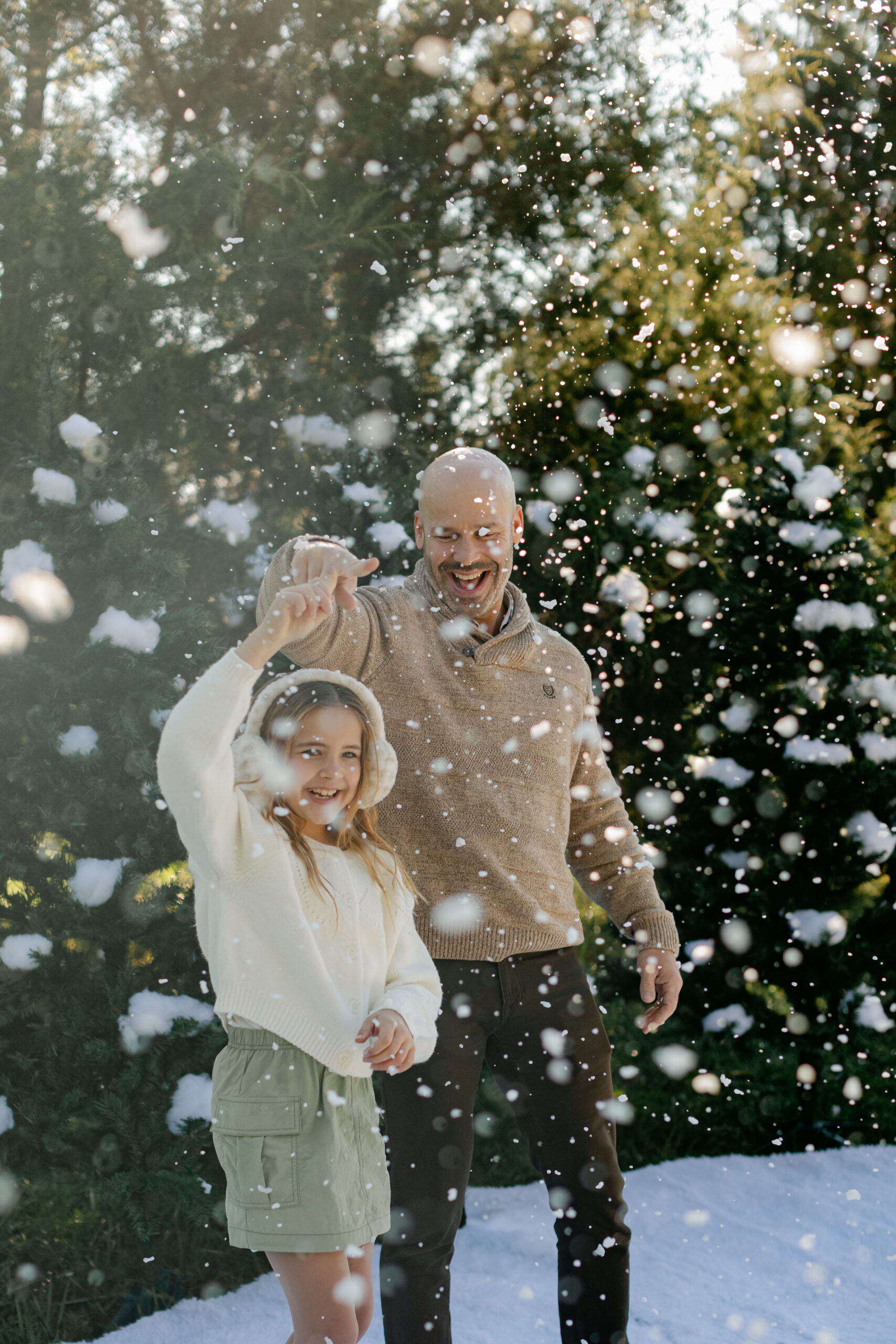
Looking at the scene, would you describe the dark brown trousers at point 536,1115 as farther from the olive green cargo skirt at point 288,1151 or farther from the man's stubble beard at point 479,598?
the man's stubble beard at point 479,598

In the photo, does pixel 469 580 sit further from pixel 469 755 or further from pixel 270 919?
pixel 270 919

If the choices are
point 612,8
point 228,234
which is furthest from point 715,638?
point 612,8

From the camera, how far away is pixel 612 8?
6430mm

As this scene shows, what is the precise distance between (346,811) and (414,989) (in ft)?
1.20

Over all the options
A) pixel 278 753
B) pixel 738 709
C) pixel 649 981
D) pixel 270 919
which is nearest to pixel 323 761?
pixel 278 753

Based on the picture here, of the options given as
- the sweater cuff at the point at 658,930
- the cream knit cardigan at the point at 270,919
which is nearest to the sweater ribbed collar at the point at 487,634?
the cream knit cardigan at the point at 270,919

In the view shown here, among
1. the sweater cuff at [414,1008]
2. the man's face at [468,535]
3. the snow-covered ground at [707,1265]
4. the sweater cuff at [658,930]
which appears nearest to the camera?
the sweater cuff at [414,1008]

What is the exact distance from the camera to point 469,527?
2521 millimetres

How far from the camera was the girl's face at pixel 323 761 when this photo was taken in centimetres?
212

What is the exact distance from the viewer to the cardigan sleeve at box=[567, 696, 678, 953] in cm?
284

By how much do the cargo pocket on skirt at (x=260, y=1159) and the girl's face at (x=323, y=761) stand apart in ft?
1.71

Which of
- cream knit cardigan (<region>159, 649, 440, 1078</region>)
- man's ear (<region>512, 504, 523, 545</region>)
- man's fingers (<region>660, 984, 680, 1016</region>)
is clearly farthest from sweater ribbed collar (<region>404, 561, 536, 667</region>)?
man's fingers (<region>660, 984, 680, 1016</region>)

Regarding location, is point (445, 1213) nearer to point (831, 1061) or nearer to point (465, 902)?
point (465, 902)

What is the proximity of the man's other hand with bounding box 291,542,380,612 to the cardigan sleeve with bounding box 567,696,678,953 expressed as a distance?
895 millimetres
